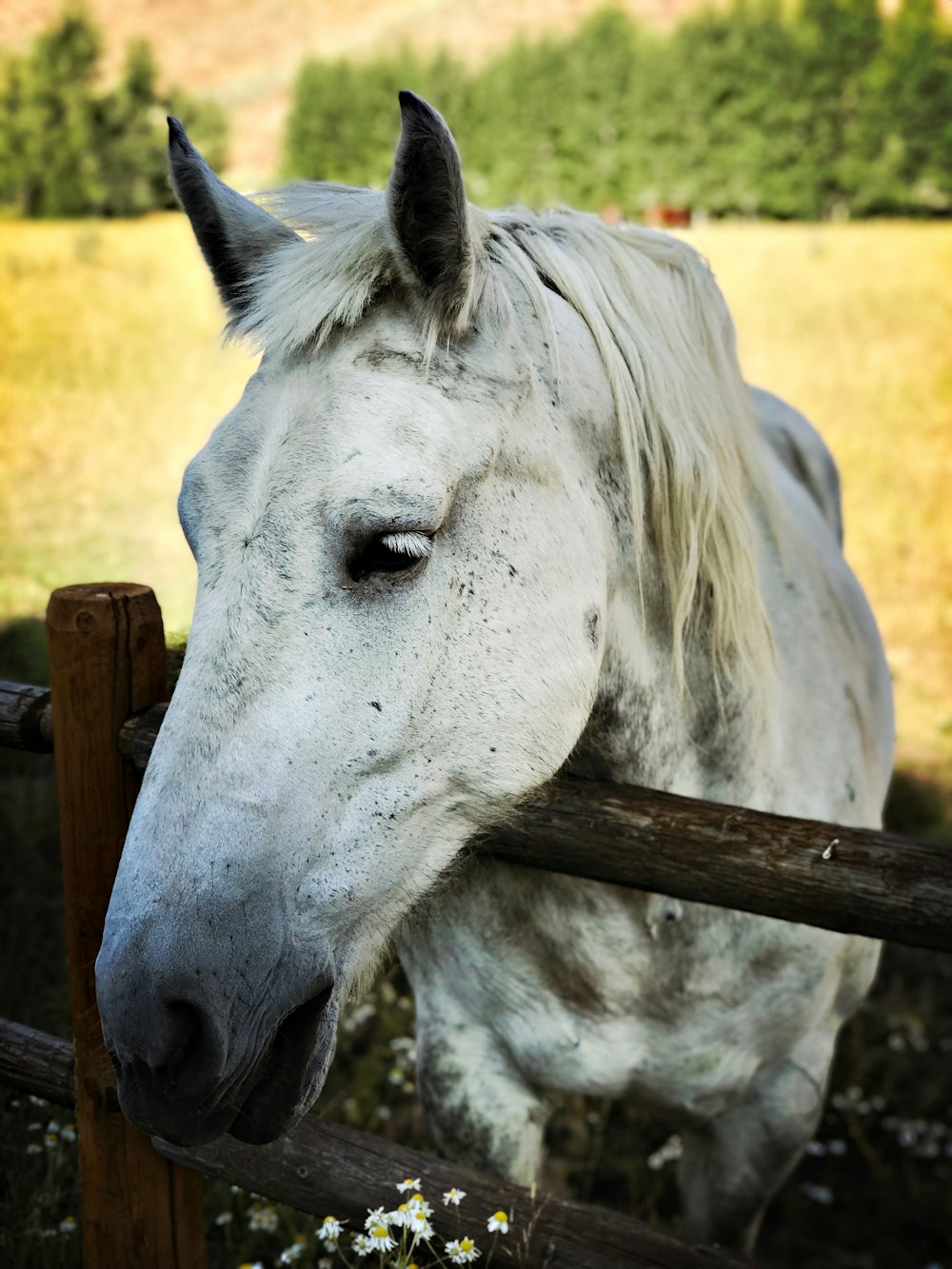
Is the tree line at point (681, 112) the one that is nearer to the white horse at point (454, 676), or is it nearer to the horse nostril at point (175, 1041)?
the white horse at point (454, 676)

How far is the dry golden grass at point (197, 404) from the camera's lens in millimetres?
8094

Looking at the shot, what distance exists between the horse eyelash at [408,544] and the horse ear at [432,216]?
0.33m

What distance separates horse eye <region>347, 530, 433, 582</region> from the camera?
1.25 meters

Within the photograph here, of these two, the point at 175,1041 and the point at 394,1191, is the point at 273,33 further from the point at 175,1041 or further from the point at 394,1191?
the point at 175,1041

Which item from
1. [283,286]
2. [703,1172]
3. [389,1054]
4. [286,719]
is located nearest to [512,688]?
[286,719]

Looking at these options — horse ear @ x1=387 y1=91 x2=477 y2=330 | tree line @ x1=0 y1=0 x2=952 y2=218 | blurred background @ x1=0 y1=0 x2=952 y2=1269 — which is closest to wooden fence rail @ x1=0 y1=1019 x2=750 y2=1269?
blurred background @ x1=0 y1=0 x2=952 y2=1269

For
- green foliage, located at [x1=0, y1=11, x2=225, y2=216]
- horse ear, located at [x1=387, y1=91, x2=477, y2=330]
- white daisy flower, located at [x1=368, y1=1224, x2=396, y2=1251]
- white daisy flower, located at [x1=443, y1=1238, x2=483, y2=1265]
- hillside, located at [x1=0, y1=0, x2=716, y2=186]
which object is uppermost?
hillside, located at [x1=0, y1=0, x2=716, y2=186]

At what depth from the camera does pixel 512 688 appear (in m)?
1.38

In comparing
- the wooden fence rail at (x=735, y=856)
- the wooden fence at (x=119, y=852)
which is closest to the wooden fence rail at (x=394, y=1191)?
the wooden fence at (x=119, y=852)

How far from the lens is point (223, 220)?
1606 millimetres

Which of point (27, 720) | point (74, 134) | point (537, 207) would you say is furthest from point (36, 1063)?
point (74, 134)

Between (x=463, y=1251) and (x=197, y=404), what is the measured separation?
37.9ft

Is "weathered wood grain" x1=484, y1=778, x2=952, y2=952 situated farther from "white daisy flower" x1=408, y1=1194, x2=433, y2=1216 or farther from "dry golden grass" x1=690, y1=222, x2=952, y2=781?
"dry golden grass" x1=690, y1=222, x2=952, y2=781

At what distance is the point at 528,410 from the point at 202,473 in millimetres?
476
